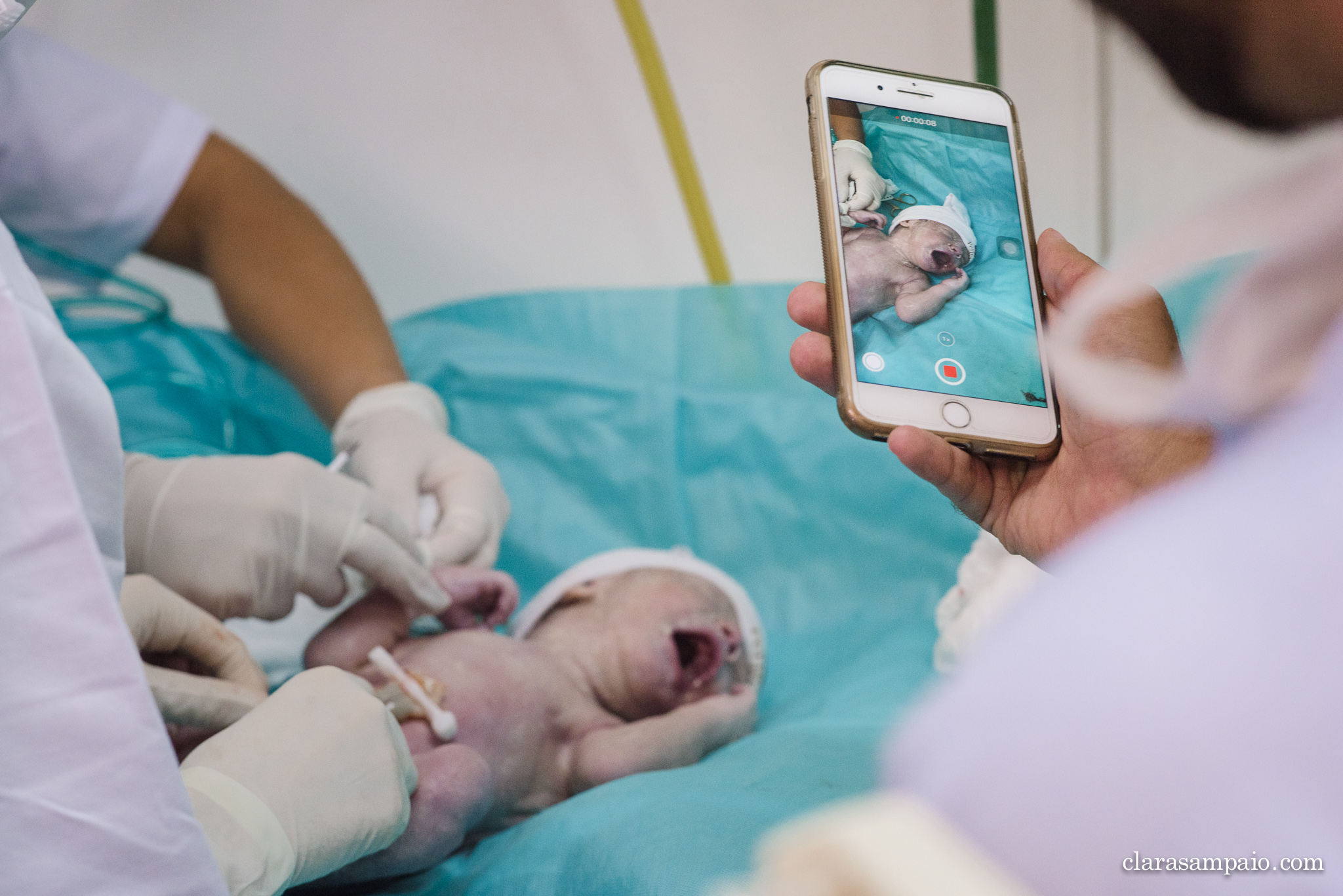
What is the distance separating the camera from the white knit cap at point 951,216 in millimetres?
700

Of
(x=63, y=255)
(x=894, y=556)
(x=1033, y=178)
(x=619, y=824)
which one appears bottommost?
(x=894, y=556)

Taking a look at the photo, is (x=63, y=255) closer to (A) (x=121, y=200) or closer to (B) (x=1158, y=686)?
(A) (x=121, y=200)

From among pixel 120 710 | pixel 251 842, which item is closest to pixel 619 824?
pixel 251 842

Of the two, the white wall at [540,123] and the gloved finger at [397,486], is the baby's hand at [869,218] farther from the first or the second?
the white wall at [540,123]

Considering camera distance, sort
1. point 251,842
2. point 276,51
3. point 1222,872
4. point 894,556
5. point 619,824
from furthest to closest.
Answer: point 276,51, point 894,556, point 619,824, point 251,842, point 1222,872

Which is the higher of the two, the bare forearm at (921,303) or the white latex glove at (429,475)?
the bare forearm at (921,303)

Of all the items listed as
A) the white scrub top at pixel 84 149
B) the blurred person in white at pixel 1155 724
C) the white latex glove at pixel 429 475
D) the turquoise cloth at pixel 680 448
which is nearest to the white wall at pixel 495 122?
the turquoise cloth at pixel 680 448

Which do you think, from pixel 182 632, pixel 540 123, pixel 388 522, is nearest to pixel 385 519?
pixel 388 522

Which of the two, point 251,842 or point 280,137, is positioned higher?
point 280,137

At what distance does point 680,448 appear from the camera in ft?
4.38

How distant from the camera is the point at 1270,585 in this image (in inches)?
7.8

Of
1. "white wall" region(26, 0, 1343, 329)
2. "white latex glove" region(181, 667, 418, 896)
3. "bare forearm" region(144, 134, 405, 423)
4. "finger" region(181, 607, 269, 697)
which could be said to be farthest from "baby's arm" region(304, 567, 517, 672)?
"white wall" region(26, 0, 1343, 329)

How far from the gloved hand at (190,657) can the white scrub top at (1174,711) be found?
0.62 m

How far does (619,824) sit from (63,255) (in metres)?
1.09
